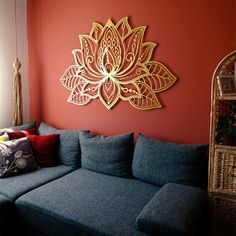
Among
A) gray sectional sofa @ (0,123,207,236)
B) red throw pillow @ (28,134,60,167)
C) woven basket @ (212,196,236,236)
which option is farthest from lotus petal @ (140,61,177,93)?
red throw pillow @ (28,134,60,167)

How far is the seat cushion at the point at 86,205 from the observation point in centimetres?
160

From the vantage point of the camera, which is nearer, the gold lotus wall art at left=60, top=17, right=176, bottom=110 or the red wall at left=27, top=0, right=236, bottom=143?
the red wall at left=27, top=0, right=236, bottom=143

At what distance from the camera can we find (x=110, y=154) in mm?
2330

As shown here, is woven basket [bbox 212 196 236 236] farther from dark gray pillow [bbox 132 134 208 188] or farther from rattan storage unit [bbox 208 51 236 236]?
dark gray pillow [bbox 132 134 208 188]

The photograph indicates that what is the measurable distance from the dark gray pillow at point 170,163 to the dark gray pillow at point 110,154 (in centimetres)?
11

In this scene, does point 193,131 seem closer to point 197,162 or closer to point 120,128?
point 197,162

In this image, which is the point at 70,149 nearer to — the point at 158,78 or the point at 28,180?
the point at 28,180

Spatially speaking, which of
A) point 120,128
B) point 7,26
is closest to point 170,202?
point 120,128

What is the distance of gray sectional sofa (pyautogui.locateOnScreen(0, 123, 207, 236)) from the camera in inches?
60.2

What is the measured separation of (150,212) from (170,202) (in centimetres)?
17

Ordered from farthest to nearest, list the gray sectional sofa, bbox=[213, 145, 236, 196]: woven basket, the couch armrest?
bbox=[213, 145, 236, 196]: woven basket < the gray sectional sofa < the couch armrest

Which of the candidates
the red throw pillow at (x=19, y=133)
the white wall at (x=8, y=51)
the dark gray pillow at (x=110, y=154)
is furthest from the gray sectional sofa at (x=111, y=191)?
the white wall at (x=8, y=51)

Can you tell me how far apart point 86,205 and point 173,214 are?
0.65 meters

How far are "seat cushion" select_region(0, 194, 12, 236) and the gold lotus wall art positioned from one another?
1.30 meters
